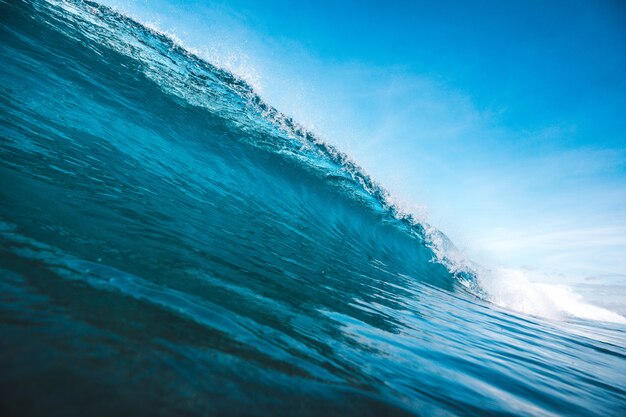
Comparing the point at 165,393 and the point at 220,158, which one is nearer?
the point at 165,393

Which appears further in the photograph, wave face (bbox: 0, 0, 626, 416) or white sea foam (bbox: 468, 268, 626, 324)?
white sea foam (bbox: 468, 268, 626, 324)

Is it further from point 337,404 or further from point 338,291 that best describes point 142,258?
point 338,291

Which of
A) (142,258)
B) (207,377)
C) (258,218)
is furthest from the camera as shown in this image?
(258,218)

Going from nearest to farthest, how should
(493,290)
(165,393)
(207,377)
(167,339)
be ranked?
(165,393)
(207,377)
(167,339)
(493,290)

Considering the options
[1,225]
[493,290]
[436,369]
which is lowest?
[1,225]

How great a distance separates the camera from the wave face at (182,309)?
99 centimetres

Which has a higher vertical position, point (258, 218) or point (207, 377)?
point (258, 218)

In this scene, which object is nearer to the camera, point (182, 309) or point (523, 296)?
point (182, 309)

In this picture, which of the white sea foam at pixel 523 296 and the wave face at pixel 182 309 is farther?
the white sea foam at pixel 523 296

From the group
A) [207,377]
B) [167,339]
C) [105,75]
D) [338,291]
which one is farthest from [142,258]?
[105,75]

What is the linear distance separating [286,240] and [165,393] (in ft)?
13.8

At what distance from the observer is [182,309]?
1533 mm

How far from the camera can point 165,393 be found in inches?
36.7

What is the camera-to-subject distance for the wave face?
0.99 metres
